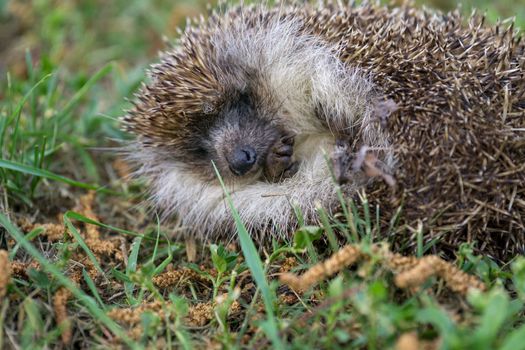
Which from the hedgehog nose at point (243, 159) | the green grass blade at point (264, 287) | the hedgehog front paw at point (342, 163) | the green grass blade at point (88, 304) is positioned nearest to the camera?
the green grass blade at point (264, 287)

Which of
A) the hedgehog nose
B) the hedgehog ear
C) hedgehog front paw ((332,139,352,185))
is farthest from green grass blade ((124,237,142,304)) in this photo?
hedgehog front paw ((332,139,352,185))

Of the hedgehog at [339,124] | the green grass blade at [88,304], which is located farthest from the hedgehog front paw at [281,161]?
the green grass blade at [88,304]

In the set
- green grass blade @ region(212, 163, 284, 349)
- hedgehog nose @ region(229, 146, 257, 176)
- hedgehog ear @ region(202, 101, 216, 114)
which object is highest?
hedgehog ear @ region(202, 101, 216, 114)

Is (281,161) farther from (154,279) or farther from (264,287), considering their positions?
(264,287)

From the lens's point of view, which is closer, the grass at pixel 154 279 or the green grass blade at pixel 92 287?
the grass at pixel 154 279

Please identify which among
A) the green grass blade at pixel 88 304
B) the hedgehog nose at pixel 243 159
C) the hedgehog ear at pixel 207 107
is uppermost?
the hedgehog ear at pixel 207 107

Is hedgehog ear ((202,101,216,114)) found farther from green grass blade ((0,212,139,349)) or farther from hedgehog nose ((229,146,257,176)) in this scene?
green grass blade ((0,212,139,349))

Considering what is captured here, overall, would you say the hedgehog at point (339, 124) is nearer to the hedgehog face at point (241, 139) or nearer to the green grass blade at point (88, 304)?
the hedgehog face at point (241, 139)

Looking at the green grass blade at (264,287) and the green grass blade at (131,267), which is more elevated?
the green grass blade at (264,287)
